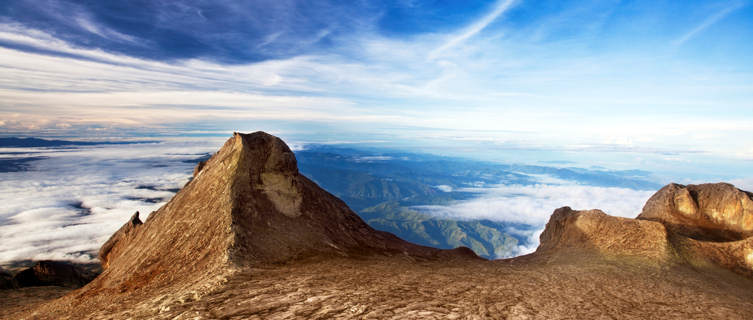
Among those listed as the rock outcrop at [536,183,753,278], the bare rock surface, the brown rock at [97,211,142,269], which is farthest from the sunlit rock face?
the brown rock at [97,211,142,269]

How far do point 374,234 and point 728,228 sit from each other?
32328mm

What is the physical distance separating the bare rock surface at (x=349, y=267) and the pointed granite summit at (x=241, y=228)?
0.10 meters

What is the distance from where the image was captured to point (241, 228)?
2047 cm

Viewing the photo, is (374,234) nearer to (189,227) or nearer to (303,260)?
(303,260)

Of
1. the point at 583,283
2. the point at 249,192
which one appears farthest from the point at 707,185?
the point at 249,192

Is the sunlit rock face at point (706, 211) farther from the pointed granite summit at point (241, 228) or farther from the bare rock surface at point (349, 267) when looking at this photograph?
the pointed granite summit at point (241, 228)

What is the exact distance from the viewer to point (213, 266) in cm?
1714

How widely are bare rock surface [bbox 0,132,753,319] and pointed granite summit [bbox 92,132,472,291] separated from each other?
0.33 ft

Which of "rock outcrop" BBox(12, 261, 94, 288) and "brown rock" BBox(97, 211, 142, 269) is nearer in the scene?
"brown rock" BBox(97, 211, 142, 269)

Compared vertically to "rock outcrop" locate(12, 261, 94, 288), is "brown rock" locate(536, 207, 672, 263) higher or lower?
higher

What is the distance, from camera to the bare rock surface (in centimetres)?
1275

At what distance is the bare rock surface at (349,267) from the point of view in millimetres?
12750

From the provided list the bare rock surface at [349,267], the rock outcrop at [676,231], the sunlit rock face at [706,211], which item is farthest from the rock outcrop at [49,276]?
the sunlit rock face at [706,211]

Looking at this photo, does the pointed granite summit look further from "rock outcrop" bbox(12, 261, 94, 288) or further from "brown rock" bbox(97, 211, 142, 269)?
"rock outcrop" bbox(12, 261, 94, 288)
